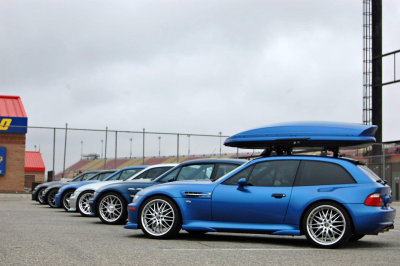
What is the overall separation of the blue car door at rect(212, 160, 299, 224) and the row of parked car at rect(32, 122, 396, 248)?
1cm

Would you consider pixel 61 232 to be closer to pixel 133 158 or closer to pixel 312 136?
pixel 312 136

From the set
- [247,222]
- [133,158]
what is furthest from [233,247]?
[133,158]

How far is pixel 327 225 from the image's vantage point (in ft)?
27.5

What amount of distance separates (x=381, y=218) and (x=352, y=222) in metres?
0.42

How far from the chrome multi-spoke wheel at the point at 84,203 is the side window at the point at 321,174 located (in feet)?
24.1

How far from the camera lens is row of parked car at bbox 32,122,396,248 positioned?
8.34 metres

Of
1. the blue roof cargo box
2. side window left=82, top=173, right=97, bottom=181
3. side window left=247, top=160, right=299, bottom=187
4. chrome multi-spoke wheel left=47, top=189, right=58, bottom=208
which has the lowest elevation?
chrome multi-spoke wheel left=47, top=189, right=58, bottom=208

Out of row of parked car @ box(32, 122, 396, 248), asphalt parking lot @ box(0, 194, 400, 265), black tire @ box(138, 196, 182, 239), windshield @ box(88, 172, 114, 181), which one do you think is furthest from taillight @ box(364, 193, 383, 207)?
windshield @ box(88, 172, 114, 181)

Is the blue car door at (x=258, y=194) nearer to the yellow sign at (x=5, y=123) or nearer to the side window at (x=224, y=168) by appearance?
the side window at (x=224, y=168)

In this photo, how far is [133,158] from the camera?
3089 cm

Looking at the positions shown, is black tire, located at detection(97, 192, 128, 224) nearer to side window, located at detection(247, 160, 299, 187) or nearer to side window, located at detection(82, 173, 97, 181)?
side window, located at detection(247, 160, 299, 187)

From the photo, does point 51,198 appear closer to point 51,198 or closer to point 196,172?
point 51,198

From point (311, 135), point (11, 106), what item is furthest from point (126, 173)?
point (11, 106)

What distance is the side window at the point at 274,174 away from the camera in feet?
29.1
